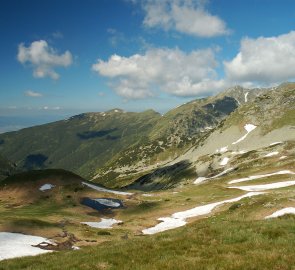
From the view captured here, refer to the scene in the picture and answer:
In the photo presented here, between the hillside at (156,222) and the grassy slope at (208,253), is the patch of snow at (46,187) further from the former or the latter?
the grassy slope at (208,253)

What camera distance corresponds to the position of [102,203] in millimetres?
89312

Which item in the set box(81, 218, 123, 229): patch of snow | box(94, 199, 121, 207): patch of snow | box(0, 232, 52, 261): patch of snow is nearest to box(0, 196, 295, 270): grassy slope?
box(0, 232, 52, 261): patch of snow

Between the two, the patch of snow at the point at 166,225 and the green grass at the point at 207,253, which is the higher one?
the green grass at the point at 207,253

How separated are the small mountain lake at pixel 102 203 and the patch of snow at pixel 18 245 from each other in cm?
4060

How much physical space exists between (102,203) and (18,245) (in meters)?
50.3

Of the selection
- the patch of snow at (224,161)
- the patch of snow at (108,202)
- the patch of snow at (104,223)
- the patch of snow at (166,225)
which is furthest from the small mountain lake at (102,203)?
the patch of snow at (224,161)

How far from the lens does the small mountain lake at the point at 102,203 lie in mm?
86963

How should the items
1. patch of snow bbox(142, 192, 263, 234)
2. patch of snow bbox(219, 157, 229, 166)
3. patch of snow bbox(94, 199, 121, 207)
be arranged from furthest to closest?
patch of snow bbox(219, 157, 229, 166)
patch of snow bbox(94, 199, 121, 207)
patch of snow bbox(142, 192, 263, 234)

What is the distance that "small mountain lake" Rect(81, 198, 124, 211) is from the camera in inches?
3424

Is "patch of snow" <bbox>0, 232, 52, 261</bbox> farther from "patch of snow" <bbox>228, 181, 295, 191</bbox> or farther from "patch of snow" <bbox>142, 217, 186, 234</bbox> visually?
"patch of snow" <bbox>228, 181, 295, 191</bbox>

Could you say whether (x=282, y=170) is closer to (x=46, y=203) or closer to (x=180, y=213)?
(x=180, y=213)

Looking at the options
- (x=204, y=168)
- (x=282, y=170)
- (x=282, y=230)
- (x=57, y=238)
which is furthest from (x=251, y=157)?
(x=282, y=230)

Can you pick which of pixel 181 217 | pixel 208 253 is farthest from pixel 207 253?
pixel 181 217

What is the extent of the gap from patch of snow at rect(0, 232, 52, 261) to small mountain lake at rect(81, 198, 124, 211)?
40.6 meters
